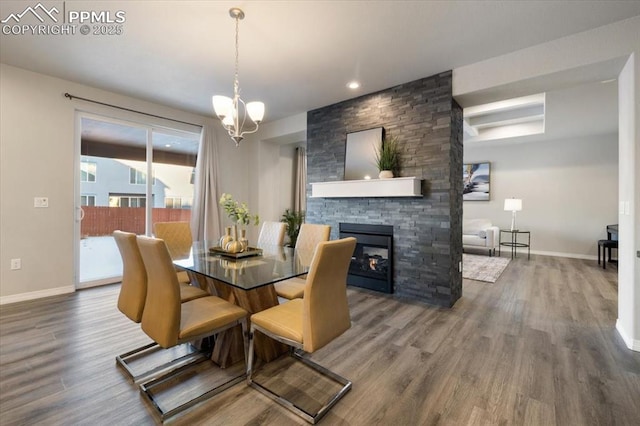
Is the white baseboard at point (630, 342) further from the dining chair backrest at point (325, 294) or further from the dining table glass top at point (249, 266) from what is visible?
the dining table glass top at point (249, 266)

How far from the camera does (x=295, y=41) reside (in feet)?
8.59

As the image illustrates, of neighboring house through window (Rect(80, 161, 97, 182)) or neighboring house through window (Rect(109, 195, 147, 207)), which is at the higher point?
neighboring house through window (Rect(80, 161, 97, 182))

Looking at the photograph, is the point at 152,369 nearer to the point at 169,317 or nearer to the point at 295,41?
the point at 169,317

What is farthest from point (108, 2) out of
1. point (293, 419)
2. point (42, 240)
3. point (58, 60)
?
point (293, 419)

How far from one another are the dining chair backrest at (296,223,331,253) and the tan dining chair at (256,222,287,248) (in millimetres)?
340

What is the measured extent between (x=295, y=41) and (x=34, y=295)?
4199 mm

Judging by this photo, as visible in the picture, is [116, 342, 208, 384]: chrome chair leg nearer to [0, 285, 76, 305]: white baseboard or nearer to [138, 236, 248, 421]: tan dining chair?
[138, 236, 248, 421]: tan dining chair

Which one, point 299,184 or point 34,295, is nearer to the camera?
point 34,295

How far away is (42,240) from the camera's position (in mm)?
3426

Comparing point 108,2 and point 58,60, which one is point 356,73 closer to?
point 108,2

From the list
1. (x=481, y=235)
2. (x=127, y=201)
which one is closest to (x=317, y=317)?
(x=127, y=201)

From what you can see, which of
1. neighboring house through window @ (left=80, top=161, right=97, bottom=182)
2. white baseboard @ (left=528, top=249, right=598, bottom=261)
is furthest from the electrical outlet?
white baseboard @ (left=528, top=249, right=598, bottom=261)

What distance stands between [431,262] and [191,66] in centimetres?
357

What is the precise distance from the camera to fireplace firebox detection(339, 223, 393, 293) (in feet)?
12.1
